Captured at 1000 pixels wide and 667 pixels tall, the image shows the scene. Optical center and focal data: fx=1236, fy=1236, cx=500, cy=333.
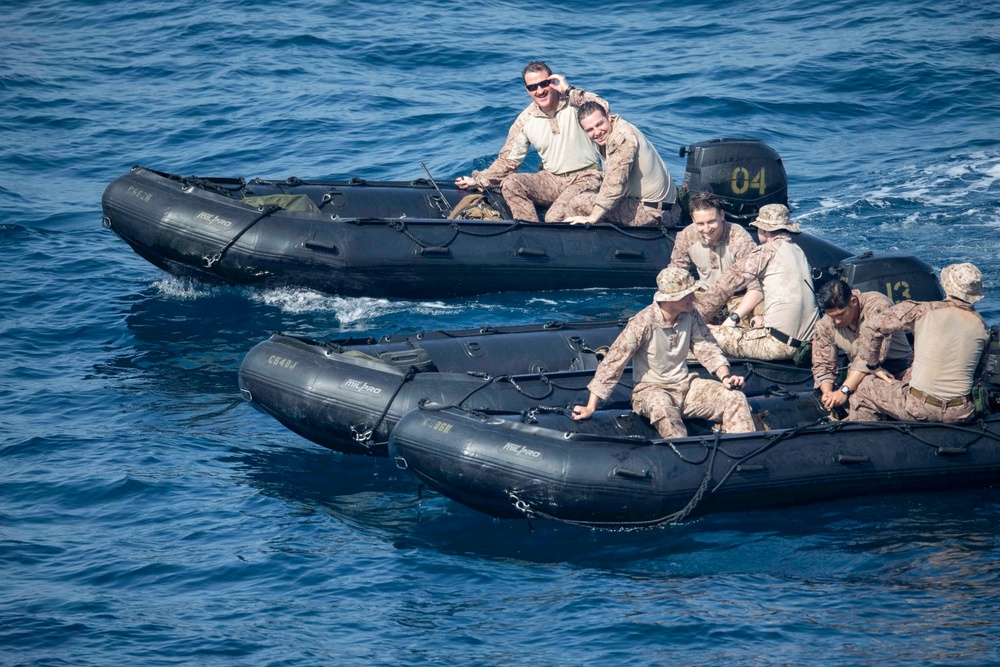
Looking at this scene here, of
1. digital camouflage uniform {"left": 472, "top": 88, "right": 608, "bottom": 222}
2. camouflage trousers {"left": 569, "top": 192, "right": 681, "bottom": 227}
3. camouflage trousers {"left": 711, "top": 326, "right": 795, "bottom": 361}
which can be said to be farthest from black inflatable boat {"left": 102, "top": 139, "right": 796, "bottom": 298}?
camouflage trousers {"left": 711, "top": 326, "right": 795, "bottom": 361}

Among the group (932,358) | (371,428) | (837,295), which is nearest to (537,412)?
(371,428)

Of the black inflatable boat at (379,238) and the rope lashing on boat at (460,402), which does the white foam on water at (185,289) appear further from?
the rope lashing on boat at (460,402)

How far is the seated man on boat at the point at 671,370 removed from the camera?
8.24 m

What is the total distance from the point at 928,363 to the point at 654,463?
202cm

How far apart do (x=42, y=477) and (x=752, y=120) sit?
12.1 m

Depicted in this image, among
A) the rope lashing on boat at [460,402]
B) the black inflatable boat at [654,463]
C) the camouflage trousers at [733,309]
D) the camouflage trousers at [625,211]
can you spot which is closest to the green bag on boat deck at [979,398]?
the black inflatable boat at [654,463]

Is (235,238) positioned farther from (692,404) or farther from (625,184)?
(692,404)

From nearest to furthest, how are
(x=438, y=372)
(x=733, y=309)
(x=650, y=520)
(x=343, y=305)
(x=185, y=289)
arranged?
(x=650, y=520), (x=438, y=372), (x=733, y=309), (x=343, y=305), (x=185, y=289)

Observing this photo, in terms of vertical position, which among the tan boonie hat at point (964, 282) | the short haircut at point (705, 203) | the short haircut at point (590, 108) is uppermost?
the short haircut at point (590, 108)

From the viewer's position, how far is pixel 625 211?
12.4m

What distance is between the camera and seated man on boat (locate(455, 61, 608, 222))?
12453 millimetres

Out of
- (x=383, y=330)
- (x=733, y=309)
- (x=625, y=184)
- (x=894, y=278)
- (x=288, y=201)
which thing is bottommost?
(x=383, y=330)

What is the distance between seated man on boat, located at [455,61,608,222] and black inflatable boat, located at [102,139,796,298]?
1.26 feet

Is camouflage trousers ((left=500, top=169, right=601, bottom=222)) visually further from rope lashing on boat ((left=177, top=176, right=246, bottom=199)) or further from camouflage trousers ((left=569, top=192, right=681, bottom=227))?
rope lashing on boat ((left=177, top=176, right=246, bottom=199))
